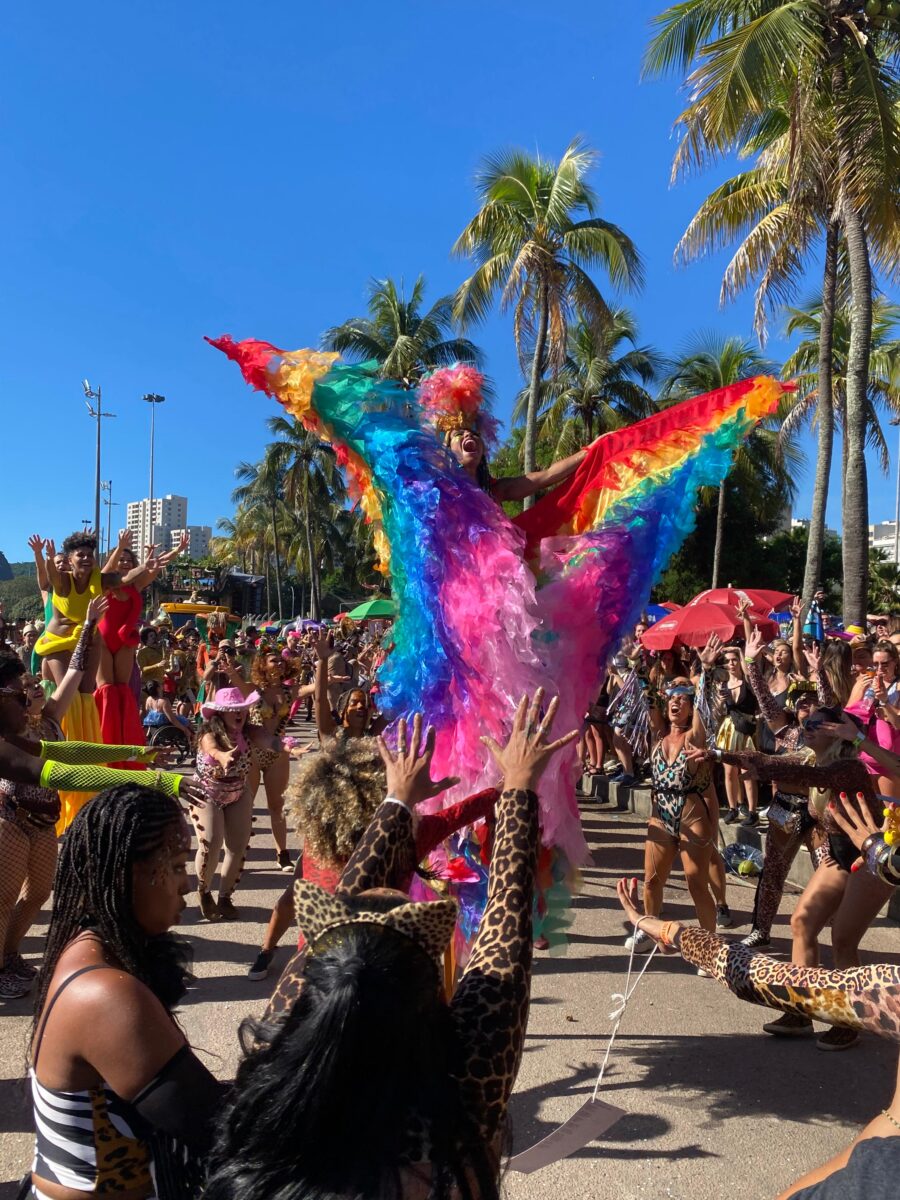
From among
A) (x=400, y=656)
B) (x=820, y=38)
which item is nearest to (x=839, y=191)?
(x=820, y=38)

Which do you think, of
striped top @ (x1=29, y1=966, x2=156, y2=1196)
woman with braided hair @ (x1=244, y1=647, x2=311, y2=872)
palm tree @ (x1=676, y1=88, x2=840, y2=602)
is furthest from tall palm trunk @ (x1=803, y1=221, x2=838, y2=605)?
striped top @ (x1=29, y1=966, x2=156, y2=1196)

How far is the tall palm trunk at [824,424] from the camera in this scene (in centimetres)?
1287

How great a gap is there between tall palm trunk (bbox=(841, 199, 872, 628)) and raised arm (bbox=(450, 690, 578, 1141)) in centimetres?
1011

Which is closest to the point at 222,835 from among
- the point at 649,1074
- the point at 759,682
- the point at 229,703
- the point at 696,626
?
the point at 229,703

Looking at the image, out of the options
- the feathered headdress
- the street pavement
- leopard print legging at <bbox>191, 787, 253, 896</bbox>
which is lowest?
the street pavement

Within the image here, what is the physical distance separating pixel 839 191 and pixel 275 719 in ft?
29.1

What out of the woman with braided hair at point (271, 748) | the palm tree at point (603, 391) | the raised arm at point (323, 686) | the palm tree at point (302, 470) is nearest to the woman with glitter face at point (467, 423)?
the raised arm at point (323, 686)

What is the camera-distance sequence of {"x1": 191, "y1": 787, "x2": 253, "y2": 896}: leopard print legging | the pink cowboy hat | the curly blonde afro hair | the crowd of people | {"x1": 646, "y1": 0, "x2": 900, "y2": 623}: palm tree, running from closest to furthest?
the crowd of people, the curly blonde afro hair, {"x1": 191, "y1": 787, "x2": 253, "y2": 896}: leopard print legging, the pink cowboy hat, {"x1": 646, "y1": 0, "x2": 900, "y2": 623}: palm tree

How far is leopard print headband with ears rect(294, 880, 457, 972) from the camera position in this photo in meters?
1.29

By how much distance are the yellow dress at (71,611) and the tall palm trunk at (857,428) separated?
8.96 meters

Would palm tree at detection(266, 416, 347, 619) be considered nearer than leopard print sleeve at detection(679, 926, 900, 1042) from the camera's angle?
No

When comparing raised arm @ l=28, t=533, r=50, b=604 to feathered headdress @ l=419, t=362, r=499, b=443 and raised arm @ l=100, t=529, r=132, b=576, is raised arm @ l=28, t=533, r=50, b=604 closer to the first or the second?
raised arm @ l=100, t=529, r=132, b=576

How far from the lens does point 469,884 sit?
3463 mm

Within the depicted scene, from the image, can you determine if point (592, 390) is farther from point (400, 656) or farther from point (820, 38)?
point (400, 656)
